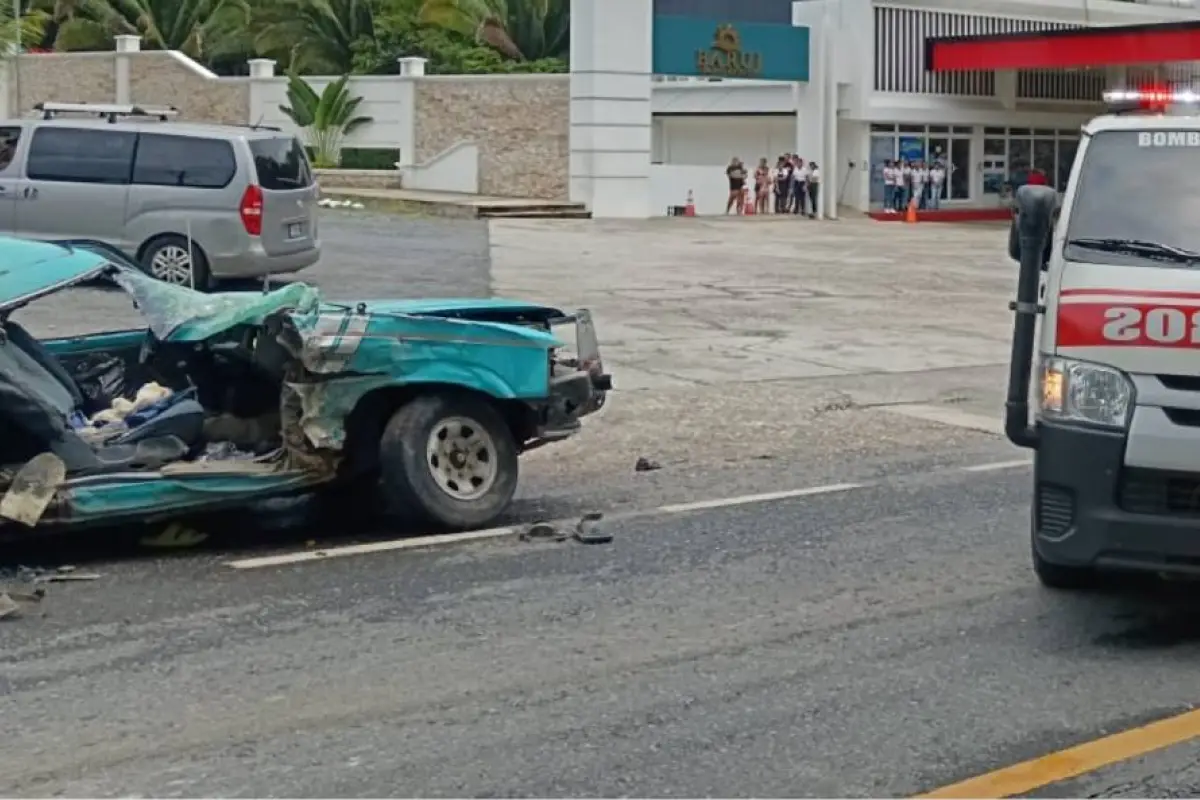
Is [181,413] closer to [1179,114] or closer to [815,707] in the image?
[815,707]

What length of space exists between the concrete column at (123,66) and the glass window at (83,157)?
75.9 ft

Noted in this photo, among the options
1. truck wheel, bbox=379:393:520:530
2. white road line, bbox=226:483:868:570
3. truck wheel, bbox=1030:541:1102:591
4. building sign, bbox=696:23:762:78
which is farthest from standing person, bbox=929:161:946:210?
truck wheel, bbox=1030:541:1102:591

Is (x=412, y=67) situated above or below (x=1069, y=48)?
below

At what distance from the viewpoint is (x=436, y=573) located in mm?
7621

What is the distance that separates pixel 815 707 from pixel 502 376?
3.04 metres

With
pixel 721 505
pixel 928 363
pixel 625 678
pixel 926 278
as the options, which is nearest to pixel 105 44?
pixel 926 278

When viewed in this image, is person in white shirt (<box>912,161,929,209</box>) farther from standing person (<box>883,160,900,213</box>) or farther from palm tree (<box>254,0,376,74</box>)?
palm tree (<box>254,0,376,74</box>)

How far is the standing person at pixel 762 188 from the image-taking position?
39.8 m

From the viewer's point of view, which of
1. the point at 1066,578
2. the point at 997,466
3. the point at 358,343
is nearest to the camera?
the point at 1066,578

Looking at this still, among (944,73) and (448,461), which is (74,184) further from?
(944,73)

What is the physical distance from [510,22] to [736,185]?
849cm

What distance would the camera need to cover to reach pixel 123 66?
41.2 meters

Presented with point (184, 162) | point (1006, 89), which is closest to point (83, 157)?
point (184, 162)

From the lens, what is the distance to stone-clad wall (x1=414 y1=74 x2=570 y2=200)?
35406mm
